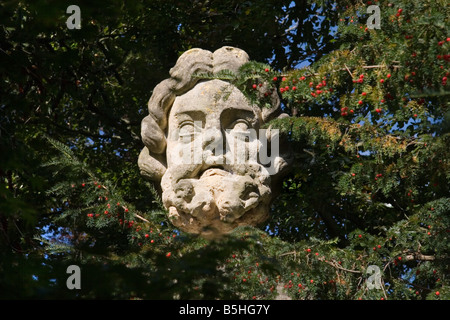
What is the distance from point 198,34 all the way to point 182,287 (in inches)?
240

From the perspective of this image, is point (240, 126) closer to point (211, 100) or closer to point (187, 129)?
point (211, 100)

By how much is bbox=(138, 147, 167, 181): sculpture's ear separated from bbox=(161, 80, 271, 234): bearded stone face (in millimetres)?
162

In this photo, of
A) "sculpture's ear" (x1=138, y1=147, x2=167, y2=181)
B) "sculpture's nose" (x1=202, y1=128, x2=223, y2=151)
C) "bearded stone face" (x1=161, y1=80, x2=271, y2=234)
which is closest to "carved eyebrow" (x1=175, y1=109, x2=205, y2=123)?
"bearded stone face" (x1=161, y1=80, x2=271, y2=234)

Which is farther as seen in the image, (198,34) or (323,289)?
(198,34)

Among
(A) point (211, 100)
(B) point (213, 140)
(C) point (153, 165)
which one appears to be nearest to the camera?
(B) point (213, 140)

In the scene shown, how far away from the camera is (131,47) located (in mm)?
9758

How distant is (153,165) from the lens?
24.2ft

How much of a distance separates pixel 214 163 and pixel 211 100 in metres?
0.51

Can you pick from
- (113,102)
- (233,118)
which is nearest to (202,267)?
(233,118)

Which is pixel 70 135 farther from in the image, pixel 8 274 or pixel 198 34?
pixel 8 274

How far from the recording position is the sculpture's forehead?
23.1ft

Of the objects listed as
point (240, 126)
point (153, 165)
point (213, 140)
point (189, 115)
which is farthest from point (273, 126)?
point (153, 165)

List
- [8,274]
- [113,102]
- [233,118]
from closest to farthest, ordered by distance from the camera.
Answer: [8,274] < [233,118] < [113,102]

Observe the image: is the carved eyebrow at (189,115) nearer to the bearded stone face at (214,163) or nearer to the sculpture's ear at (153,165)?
the bearded stone face at (214,163)
